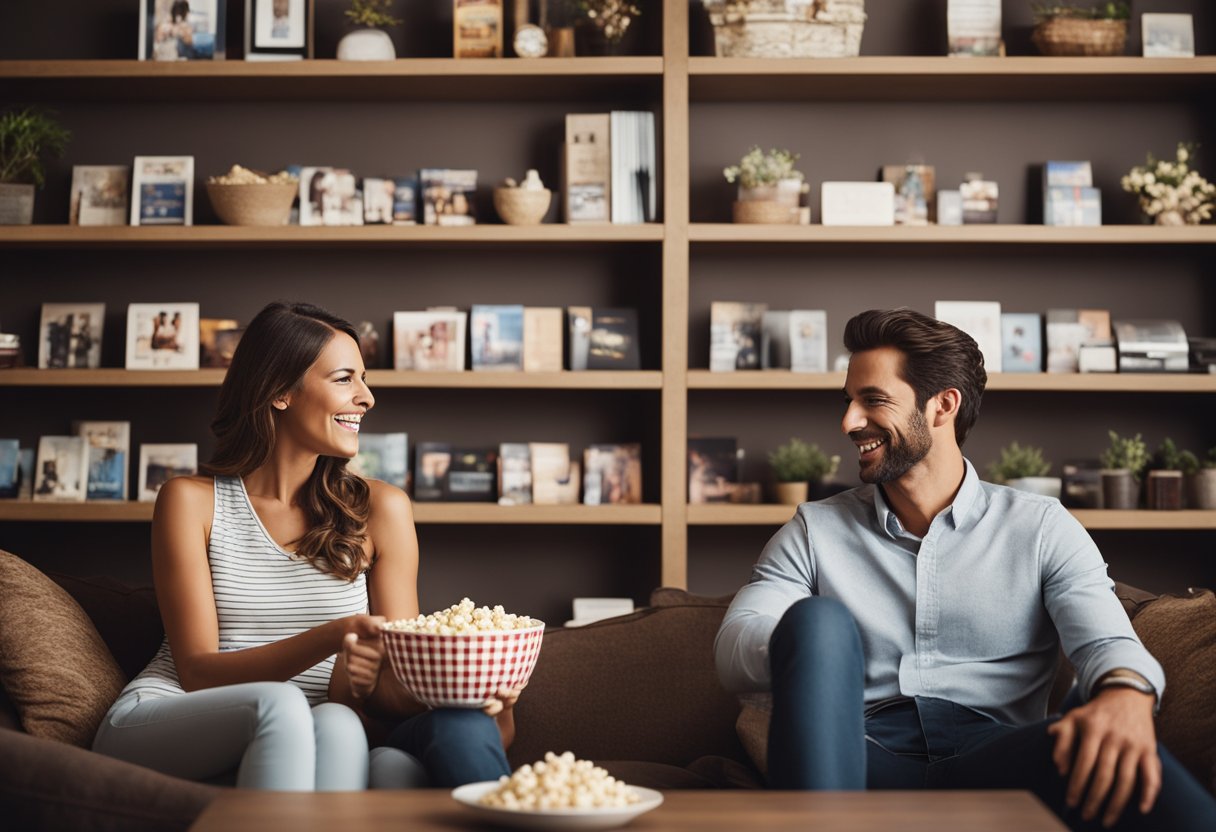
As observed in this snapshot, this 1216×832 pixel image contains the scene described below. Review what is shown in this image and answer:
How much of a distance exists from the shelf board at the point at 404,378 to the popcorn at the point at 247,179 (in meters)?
0.52

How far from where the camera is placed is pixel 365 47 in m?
3.53

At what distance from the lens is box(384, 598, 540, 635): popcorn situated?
1646 mm

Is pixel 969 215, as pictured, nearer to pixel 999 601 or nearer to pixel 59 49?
pixel 999 601

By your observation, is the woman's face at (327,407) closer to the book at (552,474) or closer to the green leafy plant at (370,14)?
the book at (552,474)

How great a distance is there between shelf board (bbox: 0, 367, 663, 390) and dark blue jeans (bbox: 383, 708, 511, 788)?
1772 millimetres

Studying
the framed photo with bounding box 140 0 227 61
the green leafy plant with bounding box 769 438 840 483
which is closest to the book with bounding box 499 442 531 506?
the green leafy plant with bounding box 769 438 840 483

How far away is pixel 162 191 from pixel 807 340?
1892 mm

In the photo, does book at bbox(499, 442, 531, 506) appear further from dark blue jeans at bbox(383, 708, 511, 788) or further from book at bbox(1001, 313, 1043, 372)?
dark blue jeans at bbox(383, 708, 511, 788)

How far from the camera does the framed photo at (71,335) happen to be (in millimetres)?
3678

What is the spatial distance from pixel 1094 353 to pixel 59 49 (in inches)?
124

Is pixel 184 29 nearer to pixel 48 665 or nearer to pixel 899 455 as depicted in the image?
pixel 48 665

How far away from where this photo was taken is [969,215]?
3.68 metres

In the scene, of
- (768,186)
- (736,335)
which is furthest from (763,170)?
(736,335)

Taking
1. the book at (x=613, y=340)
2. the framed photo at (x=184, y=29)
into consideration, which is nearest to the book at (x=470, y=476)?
the book at (x=613, y=340)
